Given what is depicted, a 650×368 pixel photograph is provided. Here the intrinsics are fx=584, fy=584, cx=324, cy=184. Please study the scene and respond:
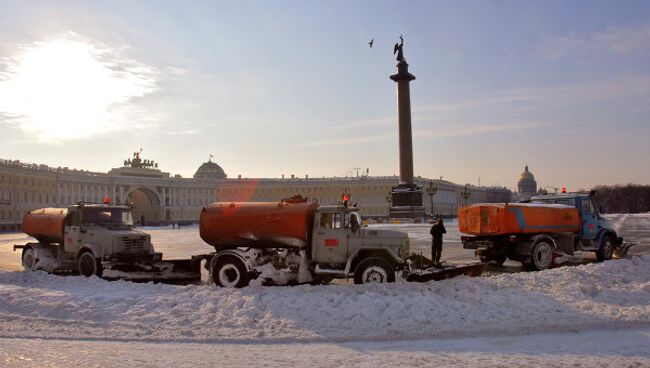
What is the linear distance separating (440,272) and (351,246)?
2158mm

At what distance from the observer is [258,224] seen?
45.3 ft

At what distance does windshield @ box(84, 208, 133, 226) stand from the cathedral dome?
136 m

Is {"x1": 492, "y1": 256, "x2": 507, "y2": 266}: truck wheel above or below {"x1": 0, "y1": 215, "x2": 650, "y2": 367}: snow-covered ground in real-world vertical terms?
above

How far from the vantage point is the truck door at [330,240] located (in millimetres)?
13391

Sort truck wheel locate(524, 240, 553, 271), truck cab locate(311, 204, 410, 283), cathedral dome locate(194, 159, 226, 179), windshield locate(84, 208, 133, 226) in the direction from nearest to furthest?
truck cab locate(311, 204, 410, 283)
windshield locate(84, 208, 133, 226)
truck wheel locate(524, 240, 553, 271)
cathedral dome locate(194, 159, 226, 179)

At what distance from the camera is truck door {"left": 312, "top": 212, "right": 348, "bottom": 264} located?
527 inches

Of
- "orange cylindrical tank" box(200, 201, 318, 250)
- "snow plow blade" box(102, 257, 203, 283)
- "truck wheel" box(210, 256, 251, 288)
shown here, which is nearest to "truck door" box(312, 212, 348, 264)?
"orange cylindrical tank" box(200, 201, 318, 250)

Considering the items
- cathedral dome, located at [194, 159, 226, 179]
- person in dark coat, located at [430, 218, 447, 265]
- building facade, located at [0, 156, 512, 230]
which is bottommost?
→ person in dark coat, located at [430, 218, 447, 265]

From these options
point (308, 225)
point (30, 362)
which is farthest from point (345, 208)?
point (30, 362)

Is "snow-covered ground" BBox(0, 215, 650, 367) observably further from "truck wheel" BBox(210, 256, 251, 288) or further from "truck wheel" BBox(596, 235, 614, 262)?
"truck wheel" BBox(596, 235, 614, 262)

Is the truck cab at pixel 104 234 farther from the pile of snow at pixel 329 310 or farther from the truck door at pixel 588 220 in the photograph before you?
the truck door at pixel 588 220

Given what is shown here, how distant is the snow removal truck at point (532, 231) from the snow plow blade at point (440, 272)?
292cm

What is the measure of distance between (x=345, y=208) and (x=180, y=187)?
126811 mm

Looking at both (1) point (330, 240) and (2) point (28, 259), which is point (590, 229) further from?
(2) point (28, 259)
